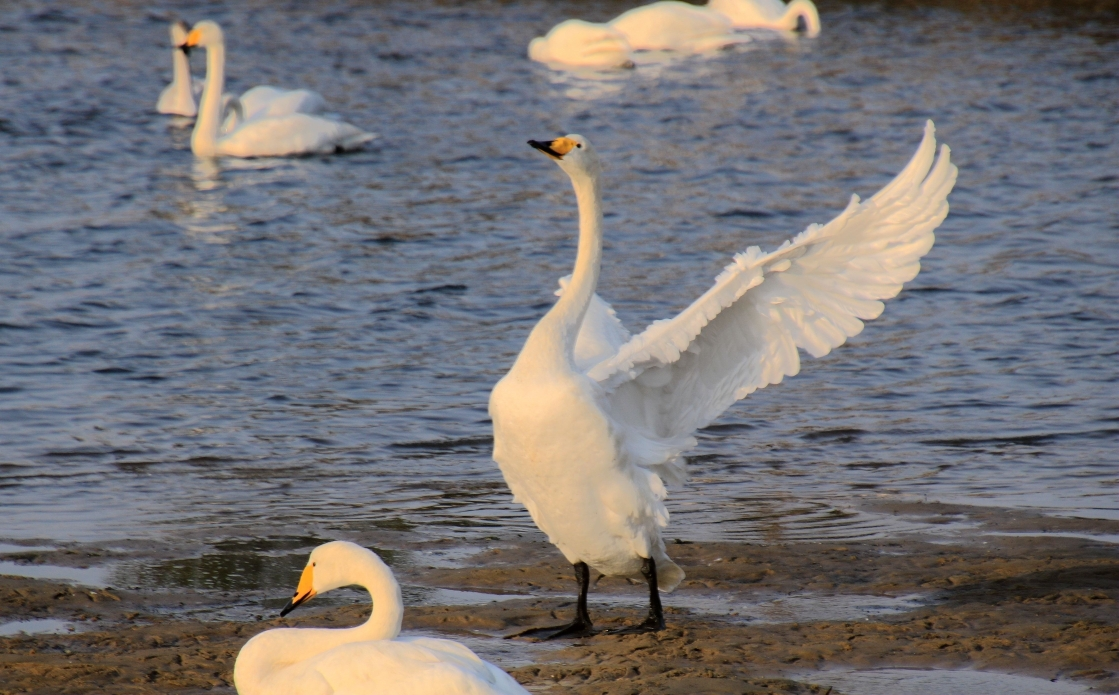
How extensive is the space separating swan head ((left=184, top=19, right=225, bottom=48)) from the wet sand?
37.4 ft

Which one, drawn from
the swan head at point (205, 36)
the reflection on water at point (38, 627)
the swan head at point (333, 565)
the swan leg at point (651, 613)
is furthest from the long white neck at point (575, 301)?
the swan head at point (205, 36)

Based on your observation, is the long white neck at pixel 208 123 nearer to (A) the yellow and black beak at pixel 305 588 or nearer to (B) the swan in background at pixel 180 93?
(B) the swan in background at pixel 180 93

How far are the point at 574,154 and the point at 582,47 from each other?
15.5 metres

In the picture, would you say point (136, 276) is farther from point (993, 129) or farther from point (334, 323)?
point (993, 129)

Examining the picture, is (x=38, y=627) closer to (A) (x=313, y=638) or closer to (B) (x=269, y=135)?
(A) (x=313, y=638)

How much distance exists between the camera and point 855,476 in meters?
7.41

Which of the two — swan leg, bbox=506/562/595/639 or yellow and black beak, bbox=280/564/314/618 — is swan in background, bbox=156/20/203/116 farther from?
Answer: yellow and black beak, bbox=280/564/314/618

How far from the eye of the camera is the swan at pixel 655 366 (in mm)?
5297

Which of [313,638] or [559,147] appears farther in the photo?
[559,147]

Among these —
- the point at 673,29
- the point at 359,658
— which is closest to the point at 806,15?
the point at 673,29

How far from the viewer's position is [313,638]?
4453 mm

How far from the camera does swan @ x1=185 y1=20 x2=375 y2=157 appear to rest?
49.4 feet

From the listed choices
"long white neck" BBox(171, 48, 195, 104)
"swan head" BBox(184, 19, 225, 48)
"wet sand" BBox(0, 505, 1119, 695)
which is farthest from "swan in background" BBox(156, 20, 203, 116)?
"wet sand" BBox(0, 505, 1119, 695)

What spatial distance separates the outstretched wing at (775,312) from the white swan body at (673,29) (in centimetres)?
1775
